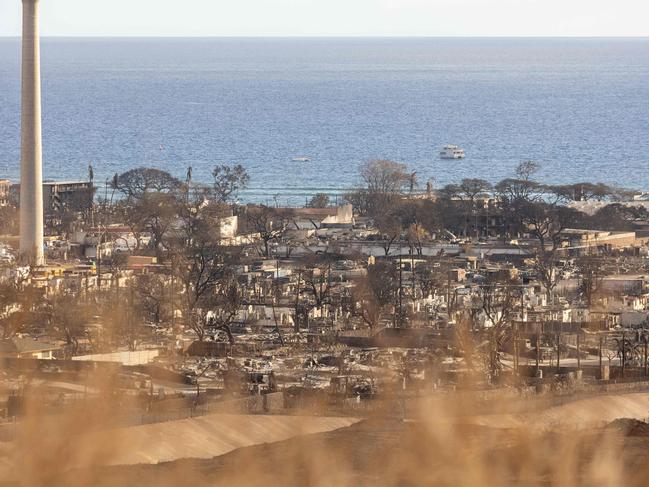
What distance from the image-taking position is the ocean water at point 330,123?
1984 inches

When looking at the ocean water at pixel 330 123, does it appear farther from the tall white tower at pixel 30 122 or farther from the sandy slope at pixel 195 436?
the sandy slope at pixel 195 436

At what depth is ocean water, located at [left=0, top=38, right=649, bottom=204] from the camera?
50.4 metres

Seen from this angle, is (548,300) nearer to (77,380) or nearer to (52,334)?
(52,334)

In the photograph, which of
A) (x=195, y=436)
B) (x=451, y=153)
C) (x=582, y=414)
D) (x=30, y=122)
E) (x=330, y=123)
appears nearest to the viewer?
(x=195, y=436)

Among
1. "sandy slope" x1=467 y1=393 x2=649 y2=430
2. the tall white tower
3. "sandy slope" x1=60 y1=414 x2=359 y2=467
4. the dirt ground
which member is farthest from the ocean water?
the dirt ground

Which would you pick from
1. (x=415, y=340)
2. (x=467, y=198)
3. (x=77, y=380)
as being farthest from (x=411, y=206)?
(x=77, y=380)

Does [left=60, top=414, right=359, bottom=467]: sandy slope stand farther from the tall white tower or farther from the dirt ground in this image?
the tall white tower

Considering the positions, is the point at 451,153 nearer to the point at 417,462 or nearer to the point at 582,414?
the point at 582,414

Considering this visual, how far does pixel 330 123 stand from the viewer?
72.9 metres

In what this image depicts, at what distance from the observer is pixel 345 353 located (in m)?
17.2

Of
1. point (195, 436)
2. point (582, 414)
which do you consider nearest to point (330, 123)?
point (582, 414)

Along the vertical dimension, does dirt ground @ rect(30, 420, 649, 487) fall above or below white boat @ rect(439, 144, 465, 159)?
above

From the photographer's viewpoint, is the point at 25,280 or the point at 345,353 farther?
the point at 25,280

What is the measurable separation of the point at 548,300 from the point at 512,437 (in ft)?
34.7
